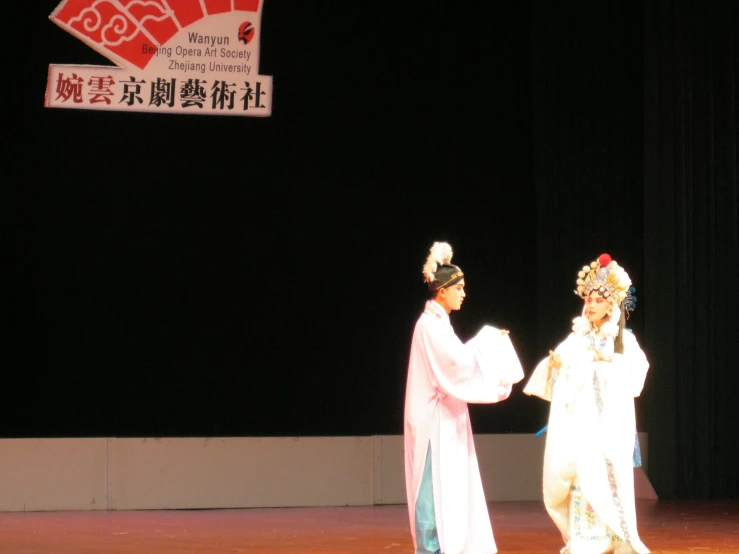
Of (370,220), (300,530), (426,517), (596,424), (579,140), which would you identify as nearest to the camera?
(426,517)

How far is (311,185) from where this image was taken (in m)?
7.58

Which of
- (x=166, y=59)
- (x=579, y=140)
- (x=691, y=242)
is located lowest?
(x=691, y=242)

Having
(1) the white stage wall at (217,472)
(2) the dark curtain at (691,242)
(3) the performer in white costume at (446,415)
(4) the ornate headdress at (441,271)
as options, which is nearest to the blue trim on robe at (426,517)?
(3) the performer in white costume at (446,415)

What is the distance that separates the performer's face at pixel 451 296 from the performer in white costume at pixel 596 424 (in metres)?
0.51

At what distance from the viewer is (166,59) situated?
7.38 m

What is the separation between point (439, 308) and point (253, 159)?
293cm

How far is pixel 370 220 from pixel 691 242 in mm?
2135

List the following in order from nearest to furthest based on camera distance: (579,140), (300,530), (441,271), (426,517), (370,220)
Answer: (426,517), (441,271), (300,530), (370,220), (579,140)

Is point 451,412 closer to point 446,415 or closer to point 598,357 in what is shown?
point 446,415

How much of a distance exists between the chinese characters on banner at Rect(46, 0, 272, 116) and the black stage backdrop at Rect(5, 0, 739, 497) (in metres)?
0.11

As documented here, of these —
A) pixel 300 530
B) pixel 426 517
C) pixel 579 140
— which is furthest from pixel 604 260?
pixel 579 140

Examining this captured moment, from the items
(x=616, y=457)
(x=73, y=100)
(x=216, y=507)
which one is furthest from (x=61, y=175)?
(x=616, y=457)

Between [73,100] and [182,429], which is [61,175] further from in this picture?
[182,429]

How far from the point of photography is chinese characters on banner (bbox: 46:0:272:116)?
7277mm
